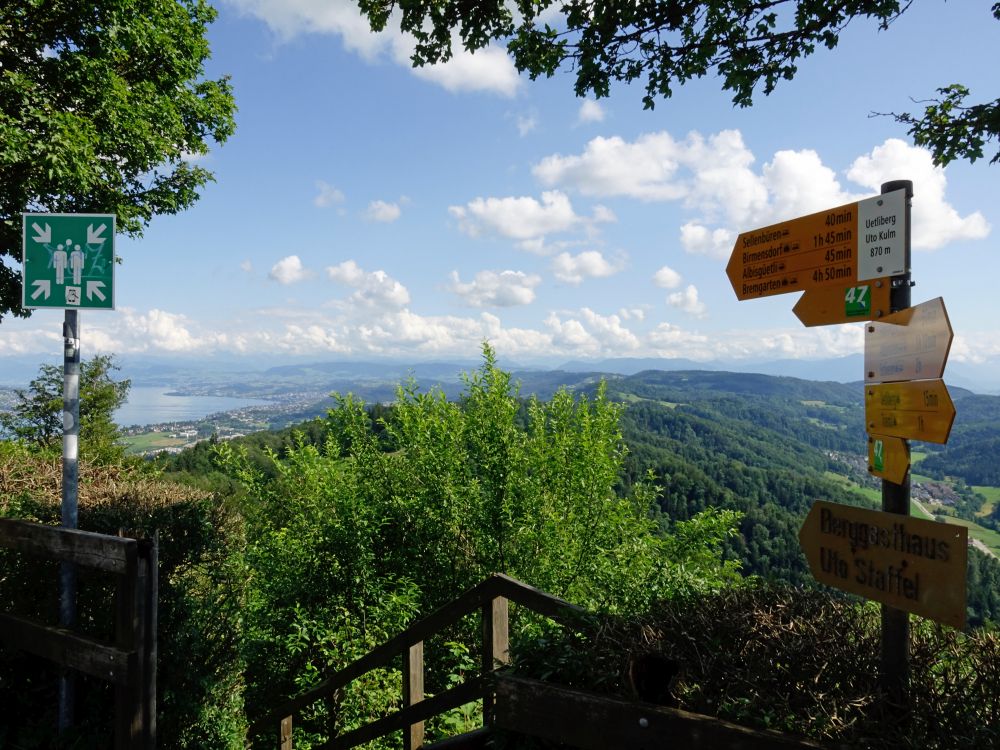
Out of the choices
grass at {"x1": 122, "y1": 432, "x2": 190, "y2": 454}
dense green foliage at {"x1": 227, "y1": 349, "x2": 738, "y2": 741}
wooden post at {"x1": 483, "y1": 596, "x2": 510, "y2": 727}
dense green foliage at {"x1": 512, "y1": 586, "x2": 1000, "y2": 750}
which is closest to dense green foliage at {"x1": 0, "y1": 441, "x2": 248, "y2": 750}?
wooden post at {"x1": 483, "y1": 596, "x2": 510, "y2": 727}

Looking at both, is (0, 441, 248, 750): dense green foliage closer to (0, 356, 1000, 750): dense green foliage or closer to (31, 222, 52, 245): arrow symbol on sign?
(0, 356, 1000, 750): dense green foliage

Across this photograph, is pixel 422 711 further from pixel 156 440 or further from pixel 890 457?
pixel 156 440

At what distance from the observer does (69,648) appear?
3.16 meters

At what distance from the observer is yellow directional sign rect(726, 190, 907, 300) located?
7.13 feet

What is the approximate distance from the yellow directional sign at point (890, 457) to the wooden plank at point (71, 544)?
3.50 m

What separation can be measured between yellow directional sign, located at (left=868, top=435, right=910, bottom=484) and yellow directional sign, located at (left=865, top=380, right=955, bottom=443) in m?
0.03

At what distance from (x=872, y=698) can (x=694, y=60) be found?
14.1ft

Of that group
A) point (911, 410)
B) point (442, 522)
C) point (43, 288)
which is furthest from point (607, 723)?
point (442, 522)

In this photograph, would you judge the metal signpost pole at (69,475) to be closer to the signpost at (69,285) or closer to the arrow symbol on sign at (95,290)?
the signpost at (69,285)

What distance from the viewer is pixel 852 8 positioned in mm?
4004

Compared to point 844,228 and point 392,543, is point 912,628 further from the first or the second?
point 392,543

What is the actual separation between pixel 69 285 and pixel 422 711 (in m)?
3.45

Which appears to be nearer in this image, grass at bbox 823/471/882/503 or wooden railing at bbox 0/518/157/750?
wooden railing at bbox 0/518/157/750

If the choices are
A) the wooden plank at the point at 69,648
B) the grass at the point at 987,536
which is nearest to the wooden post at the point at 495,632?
the wooden plank at the point at 69,648
